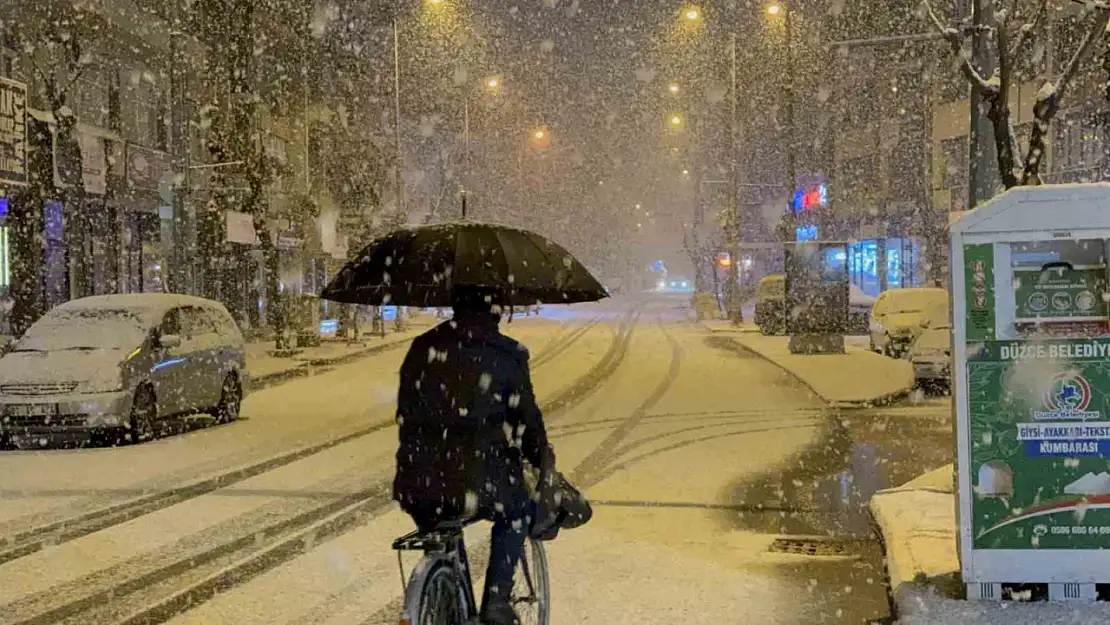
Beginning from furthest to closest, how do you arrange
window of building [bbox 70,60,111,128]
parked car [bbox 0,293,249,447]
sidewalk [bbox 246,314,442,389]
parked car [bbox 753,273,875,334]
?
1. parked car [bbox 753,273,875,334]
2. window of building [bbox 70,60,111,128]
3. sidewalk [bbox 246,314,442,389]
4. parked car [bbox 0,293,249,447]

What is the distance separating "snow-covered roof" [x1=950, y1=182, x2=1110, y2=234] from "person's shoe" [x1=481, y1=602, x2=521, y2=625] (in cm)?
323

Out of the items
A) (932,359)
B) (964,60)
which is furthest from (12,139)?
(964,60)

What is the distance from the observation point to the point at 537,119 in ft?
292

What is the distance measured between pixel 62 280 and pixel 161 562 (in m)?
18.4

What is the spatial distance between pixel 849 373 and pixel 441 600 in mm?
18458

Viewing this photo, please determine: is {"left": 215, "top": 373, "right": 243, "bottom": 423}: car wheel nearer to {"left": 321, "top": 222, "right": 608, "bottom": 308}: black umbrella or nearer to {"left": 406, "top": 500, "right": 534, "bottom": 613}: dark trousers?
{"left": 321, "top": 222, "right": 608, "bottom": 308}: black umbrella

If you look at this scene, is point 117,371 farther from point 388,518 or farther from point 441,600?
point 441,600

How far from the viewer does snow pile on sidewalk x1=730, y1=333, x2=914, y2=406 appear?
57.2 ft

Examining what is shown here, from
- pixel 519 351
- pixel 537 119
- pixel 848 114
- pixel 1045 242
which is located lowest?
pixel 519 351

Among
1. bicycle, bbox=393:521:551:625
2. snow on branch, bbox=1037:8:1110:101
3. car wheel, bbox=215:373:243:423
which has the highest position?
snow on branch, bbox=1037:8:1110:101

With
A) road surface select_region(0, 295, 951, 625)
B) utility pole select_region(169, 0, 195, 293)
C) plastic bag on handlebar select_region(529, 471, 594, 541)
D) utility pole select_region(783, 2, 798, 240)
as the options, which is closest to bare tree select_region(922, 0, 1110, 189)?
road surface select_region(0, 295, 951, 625)

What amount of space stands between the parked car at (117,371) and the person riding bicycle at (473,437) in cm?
975

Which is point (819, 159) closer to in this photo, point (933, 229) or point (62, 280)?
point (933, 229)

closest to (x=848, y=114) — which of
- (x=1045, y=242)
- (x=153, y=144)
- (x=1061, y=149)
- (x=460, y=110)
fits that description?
(x=1061, y=149)
